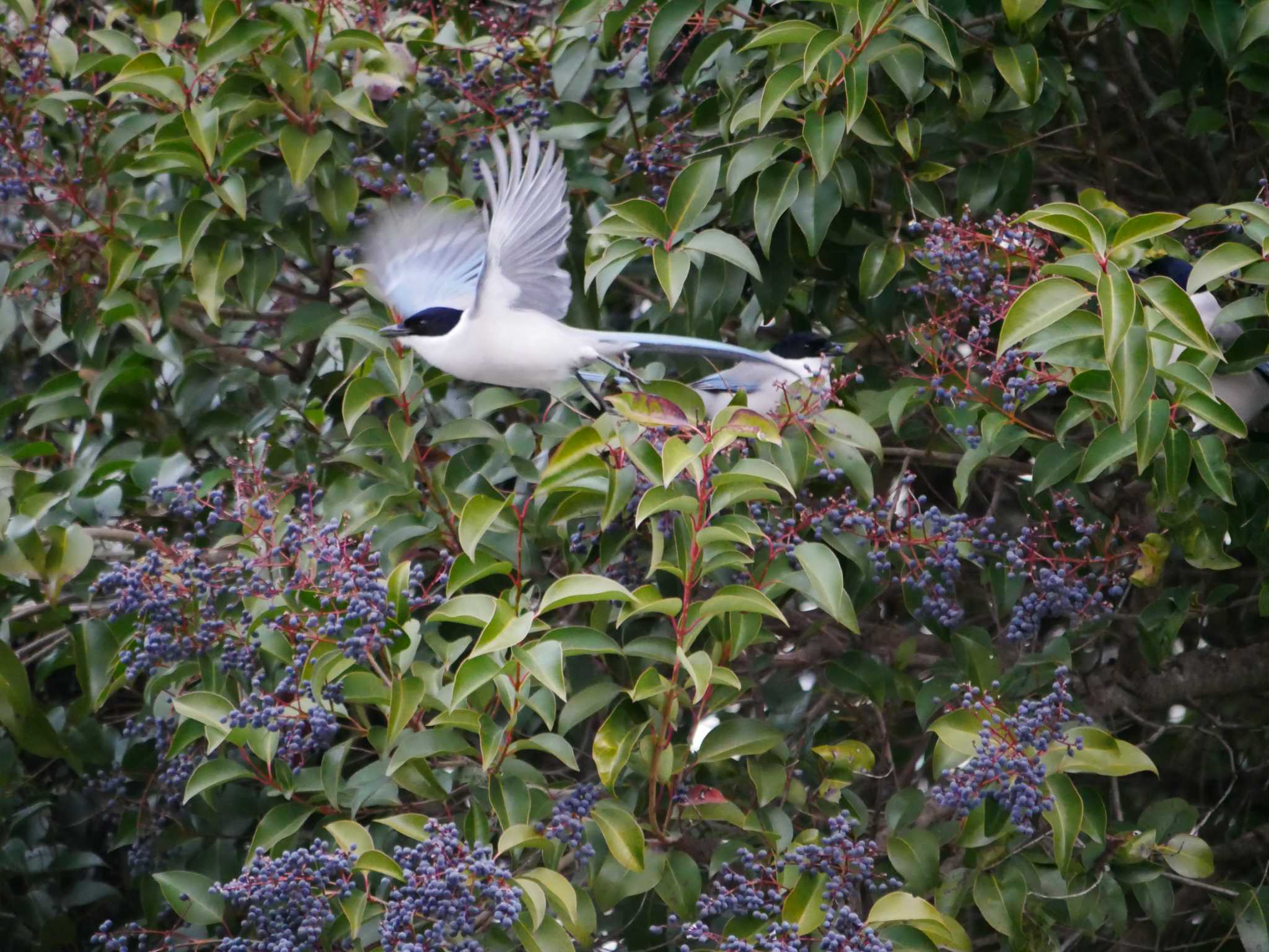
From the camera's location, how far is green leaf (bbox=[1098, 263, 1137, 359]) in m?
1.98

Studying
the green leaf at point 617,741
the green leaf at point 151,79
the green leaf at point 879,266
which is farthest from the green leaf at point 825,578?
the green leaf at point 151,79

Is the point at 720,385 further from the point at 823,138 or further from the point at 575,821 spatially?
the point at 575,821

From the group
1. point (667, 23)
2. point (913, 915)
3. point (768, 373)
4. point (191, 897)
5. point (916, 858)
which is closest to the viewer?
point (913, 915)

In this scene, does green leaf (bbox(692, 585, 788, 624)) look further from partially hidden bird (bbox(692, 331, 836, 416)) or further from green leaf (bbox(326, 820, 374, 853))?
partially hidden bird (bbox(692, 331, 836, 416))

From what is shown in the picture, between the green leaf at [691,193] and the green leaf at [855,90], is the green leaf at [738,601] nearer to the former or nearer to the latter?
the green leaf at [691,193]

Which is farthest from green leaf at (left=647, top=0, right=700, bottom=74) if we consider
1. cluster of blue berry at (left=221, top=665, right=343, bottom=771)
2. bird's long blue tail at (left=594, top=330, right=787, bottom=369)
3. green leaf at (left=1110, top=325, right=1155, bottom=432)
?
cluster of blue berry at (left=221, top=665, right=343, bottom=771)

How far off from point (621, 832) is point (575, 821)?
0.23ft

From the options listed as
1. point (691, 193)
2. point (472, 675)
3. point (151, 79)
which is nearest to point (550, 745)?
point (472, 675)

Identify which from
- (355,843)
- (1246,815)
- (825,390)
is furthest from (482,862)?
(1246,815)

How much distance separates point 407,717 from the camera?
2.27 meters

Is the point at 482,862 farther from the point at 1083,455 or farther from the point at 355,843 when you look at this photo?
the point at 1083,455

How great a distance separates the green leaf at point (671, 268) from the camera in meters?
2.42

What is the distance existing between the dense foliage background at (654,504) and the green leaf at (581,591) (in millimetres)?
59

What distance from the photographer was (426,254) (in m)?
2.93
